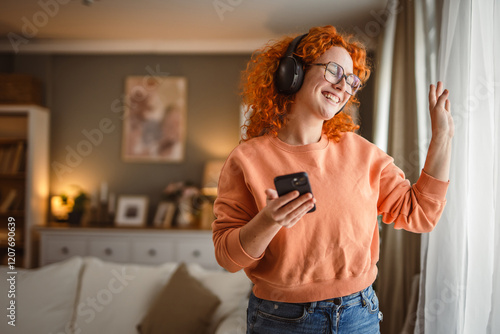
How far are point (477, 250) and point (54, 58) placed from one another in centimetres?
438

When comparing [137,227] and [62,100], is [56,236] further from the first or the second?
[62,100]

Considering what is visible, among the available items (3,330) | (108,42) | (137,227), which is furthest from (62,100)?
(3,330)

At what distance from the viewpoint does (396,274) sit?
102 inches

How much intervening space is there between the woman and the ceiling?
236 centimetres

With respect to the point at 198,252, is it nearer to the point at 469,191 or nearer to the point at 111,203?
the point at 111,203

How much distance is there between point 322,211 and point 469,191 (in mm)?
795

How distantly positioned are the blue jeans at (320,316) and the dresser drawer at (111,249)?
2960 millimetres

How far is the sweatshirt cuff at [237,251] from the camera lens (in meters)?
0.85

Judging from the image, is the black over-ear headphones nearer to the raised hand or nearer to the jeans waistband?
the raised hand

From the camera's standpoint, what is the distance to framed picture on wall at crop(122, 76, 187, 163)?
4.19m

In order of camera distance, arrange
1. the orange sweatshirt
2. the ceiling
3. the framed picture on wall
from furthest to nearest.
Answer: the framed picture on wall
the ceiling
the orange sweatshirt

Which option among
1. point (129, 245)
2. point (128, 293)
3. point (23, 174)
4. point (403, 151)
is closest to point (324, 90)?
point (403, 151)

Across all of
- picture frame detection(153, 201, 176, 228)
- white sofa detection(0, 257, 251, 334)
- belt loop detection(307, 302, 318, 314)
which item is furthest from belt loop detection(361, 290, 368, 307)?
picture frame detection(153, 201, 176, 228)

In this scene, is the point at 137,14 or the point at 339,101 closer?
the point at 339,101
